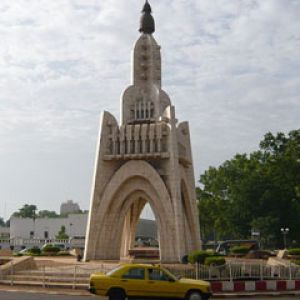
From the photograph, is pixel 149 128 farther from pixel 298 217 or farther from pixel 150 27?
pixel 298 217

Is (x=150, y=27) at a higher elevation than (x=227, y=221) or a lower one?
higher

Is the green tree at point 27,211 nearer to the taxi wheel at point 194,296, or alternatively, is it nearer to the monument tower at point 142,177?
the monument tower at point 142,177

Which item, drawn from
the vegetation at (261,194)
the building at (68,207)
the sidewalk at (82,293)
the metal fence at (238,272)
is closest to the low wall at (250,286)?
the sidewalk at (82,293)

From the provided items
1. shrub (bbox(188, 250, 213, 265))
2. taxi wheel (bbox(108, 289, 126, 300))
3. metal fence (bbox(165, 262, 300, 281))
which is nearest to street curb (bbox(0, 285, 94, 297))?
taxi wheel (bbox(108, 289, 126, 300))

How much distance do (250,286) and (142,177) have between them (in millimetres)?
16040

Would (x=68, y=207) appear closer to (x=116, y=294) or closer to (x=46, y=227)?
(x=46, y=227)

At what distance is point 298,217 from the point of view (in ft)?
193

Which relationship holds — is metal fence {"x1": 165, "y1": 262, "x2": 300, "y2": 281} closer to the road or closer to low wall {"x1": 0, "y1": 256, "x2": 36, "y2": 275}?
the road

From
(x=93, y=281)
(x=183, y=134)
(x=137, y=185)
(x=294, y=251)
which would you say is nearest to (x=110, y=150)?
(x=137, y=185)

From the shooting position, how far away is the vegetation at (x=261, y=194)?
59.7m

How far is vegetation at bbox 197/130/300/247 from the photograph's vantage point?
59.7 m

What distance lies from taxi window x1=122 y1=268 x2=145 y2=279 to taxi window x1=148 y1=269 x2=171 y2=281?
0.27 metres

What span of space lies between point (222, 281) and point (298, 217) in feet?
122

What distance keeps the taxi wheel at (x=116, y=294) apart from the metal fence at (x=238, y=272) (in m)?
7.53
